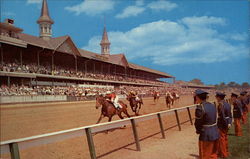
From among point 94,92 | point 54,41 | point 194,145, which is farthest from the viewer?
point 54,41

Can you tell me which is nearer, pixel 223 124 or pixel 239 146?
pixel 223 124

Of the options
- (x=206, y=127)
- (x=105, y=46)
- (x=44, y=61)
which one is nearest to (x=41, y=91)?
(x=44, y=61)

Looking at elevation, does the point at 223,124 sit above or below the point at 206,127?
below

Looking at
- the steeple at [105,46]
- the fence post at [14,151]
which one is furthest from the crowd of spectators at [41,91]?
the steeple at [105,46]

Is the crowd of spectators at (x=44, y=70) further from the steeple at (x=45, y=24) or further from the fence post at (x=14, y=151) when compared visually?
the fence post at (x=14, y=151)

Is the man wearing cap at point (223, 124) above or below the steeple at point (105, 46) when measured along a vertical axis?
below

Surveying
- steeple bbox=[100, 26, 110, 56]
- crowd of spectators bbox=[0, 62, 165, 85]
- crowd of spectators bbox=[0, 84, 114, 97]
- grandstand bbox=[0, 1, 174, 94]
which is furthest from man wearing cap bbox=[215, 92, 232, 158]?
steeple bbox=[100, 26, 110, 56]

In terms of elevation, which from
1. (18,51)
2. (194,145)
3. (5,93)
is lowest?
(194,145)

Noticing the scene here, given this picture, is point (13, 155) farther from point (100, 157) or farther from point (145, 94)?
point (145, 94)

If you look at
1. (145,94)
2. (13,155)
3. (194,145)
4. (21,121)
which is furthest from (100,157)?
(145,94)

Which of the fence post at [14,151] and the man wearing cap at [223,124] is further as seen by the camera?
the man wearing cap at [223,124]

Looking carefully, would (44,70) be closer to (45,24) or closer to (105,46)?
(45,24)

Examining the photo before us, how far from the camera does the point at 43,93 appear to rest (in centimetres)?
2262

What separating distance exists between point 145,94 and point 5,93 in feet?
84.2
